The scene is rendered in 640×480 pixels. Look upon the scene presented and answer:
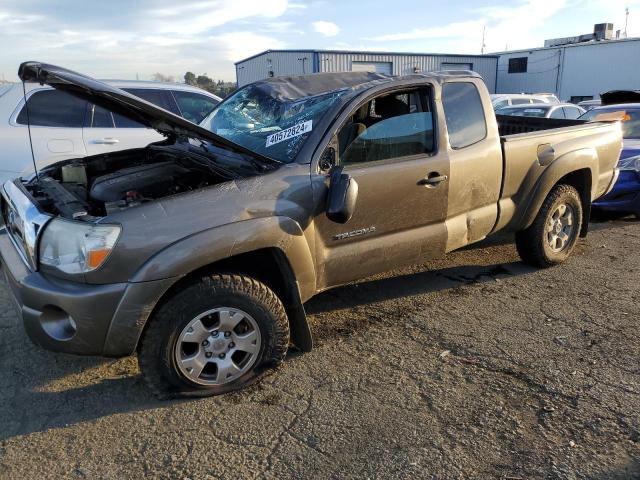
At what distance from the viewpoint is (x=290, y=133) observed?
348 cm

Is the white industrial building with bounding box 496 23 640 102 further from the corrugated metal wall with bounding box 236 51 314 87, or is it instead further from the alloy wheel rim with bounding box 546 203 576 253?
the alloy wheel rim with bounding box 546 203 576 253

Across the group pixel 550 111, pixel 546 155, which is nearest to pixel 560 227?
pixel 546 155

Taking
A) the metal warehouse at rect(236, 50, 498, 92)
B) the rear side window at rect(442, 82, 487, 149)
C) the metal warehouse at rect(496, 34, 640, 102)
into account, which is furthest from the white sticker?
the metal warehouse at rect(496, 34, 640, 102)

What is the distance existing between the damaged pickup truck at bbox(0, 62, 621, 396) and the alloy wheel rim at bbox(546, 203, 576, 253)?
0.37 meters

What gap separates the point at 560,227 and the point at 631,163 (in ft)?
7.89

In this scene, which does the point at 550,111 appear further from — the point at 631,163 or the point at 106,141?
the point at 106,141

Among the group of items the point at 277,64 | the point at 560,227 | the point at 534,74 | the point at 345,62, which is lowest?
the point at 560,227

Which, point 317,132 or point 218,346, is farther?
point 317,132

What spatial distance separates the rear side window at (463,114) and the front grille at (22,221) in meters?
2.83

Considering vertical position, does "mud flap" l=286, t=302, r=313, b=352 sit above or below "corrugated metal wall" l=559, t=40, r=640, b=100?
below

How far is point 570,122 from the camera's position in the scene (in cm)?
573

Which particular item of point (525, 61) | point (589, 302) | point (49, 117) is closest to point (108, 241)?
point (589, 302)

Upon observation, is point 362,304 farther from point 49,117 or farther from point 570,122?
point 49,117

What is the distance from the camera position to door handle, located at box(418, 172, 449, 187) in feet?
12.2
